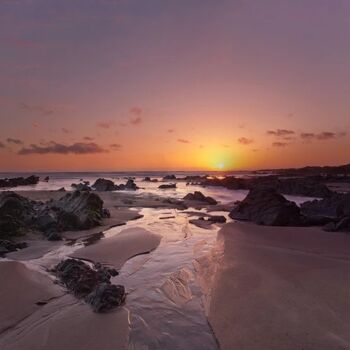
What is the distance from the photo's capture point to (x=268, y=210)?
50.5ft

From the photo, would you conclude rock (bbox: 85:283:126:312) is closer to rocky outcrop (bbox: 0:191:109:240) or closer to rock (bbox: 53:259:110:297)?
rock (bbox: 53:259:110:297)

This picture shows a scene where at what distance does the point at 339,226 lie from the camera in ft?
42.5

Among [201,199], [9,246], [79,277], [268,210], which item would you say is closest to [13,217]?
[9,246]

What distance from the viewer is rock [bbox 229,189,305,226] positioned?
14.6 m

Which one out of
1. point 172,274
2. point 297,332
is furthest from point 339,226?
point 297,332

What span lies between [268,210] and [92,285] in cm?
1034

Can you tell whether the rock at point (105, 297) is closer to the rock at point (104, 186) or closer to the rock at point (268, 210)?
the rock at point (268, 210)

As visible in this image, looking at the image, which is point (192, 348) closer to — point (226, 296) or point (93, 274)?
point (226, 296)

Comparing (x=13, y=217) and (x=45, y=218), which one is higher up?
(x=13, y=217)

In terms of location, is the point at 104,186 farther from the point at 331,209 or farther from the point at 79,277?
the point at 79,277

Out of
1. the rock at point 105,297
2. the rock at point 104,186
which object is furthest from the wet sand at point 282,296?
the rock at point 104,186

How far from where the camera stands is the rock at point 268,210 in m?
14.6

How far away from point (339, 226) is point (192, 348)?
1009 cm

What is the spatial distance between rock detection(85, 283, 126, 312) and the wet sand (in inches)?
59.2
